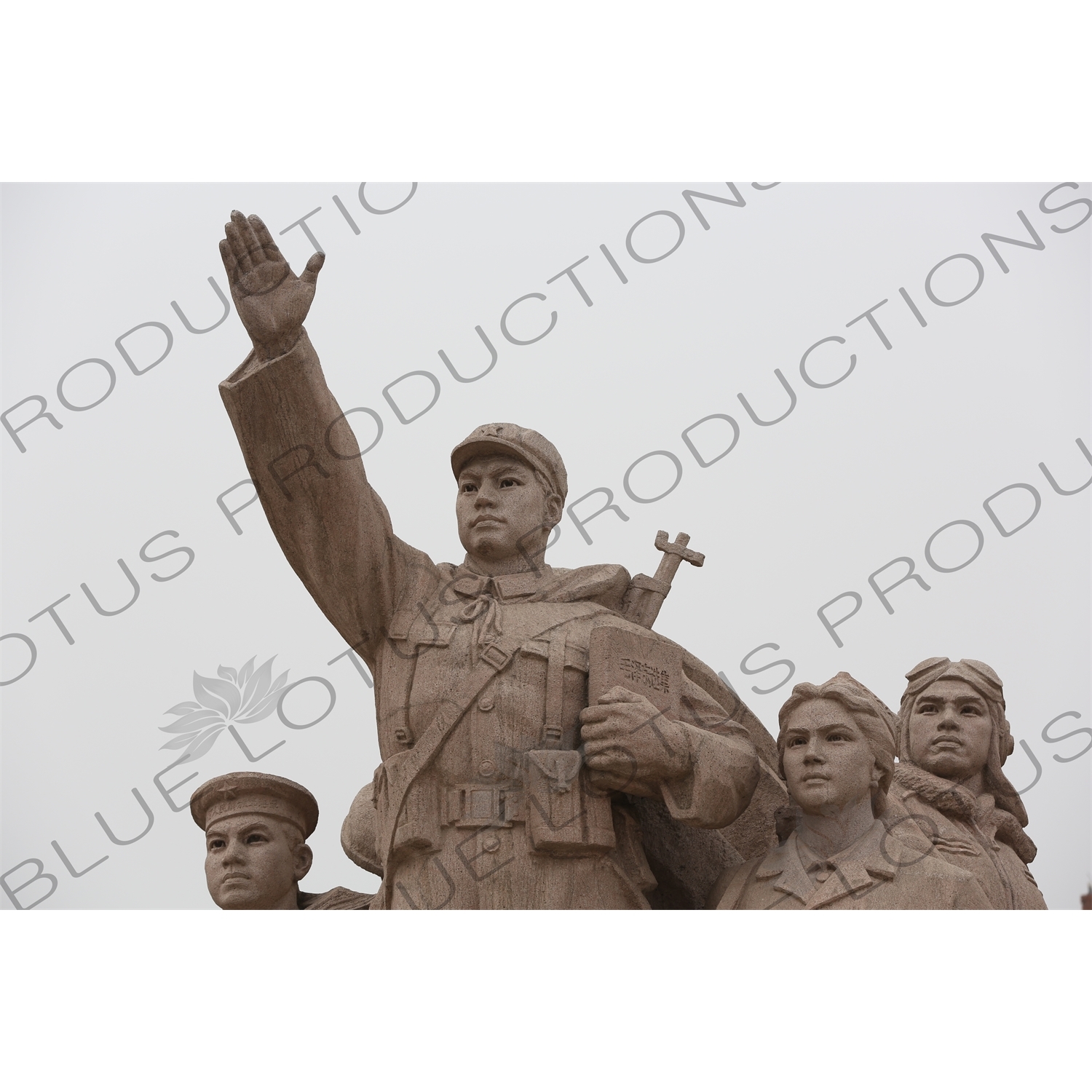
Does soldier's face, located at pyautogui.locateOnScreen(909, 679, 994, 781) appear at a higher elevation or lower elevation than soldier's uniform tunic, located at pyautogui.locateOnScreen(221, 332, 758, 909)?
lower

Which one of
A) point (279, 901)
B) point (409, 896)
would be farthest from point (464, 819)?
point (279, 901)

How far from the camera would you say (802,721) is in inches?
340

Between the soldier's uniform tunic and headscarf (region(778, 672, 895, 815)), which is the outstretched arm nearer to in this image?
the soldier's uniform tunic

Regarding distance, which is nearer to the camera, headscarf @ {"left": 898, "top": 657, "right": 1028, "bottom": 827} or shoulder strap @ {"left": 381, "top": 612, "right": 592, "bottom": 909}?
shoulder strap @ {"left": 381, "top": 612, "right": 592, "bottom": 909}

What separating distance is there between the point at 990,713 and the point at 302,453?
15.2 ft

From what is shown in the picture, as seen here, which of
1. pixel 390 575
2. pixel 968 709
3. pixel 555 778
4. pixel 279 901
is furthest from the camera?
pixel 968 709

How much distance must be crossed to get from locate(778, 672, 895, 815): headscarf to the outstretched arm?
82.7 inches

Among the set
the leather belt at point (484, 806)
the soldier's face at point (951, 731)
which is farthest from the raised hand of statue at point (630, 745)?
the soldier's face at point (951, 731)

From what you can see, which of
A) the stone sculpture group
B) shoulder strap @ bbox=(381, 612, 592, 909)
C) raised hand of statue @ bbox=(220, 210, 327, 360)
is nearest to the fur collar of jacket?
the stone sculpture group

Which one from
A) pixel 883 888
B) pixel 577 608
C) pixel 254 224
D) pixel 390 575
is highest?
pixel 254 224

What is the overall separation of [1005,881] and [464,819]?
3.38m

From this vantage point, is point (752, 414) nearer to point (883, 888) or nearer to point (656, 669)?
point (656, 669)

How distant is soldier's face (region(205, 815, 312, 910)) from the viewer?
31.2ft

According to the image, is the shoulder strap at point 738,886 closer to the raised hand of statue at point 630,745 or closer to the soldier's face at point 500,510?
the raised hand of statue at point 630,745
